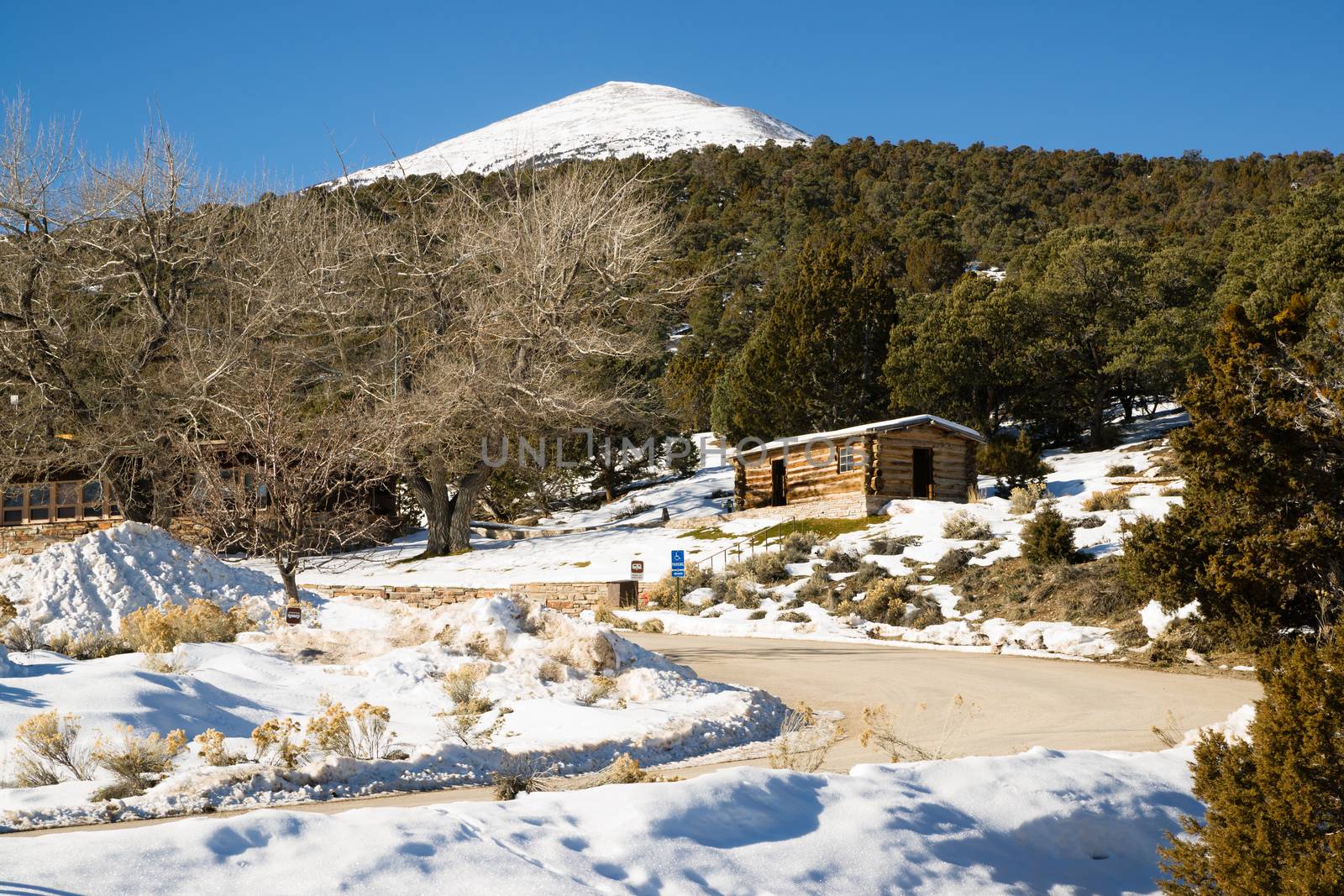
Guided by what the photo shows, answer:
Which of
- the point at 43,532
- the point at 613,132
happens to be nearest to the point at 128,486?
the point at 43,532

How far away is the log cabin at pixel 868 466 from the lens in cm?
3369

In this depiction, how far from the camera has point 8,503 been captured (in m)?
39.8

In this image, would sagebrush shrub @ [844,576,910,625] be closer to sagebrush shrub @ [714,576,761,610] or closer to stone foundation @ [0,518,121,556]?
sagebrush shrub @ [714,576,761,610]

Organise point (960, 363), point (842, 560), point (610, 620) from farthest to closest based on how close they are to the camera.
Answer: point (960, 363) → point (842, 560) → point (610, 620)

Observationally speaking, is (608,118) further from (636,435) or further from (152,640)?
(152,640)

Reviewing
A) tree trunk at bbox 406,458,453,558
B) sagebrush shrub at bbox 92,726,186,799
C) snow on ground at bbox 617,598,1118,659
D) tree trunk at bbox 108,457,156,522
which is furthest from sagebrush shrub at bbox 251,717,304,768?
tree trunk at bbox 406,458,453,558

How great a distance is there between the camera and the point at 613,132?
547 feet

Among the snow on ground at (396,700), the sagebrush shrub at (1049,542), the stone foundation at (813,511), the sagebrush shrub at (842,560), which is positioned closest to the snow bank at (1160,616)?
the sagebrush shrub at (1049,542)

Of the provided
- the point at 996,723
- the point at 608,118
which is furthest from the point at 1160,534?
the point at 608,118

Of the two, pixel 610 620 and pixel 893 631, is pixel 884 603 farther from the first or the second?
pixel 610 620

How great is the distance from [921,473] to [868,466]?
107 inches

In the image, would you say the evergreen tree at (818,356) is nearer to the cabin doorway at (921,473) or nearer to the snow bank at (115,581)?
the cabin doorway at (921,473)

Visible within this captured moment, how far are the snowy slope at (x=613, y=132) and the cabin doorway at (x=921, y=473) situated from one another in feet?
350

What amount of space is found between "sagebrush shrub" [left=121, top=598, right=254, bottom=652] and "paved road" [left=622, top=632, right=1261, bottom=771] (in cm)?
620
